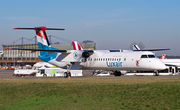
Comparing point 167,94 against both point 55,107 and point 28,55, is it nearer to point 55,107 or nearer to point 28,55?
point 55,107

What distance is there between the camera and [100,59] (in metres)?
39.9

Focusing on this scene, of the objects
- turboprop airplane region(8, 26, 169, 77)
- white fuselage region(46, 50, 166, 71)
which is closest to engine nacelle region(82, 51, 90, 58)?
turboprop airplane region(8, 26, 169, 77)

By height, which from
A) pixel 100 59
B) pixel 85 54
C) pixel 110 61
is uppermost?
pixel 85 54

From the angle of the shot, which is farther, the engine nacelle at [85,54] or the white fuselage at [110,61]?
the engine nacelle at [85,54]

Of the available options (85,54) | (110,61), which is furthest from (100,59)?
→ (85,54)

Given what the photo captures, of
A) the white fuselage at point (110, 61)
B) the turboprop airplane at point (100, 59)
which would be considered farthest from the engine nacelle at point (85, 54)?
the white fuselage at point (110, 61)

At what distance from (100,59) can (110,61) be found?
2.04 m

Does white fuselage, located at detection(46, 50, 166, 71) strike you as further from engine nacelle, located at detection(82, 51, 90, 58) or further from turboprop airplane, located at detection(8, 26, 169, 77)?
engine nacelle, located at detection(82, 51, 90, 58)

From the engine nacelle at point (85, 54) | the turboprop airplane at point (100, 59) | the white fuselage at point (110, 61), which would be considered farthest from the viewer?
the engine nacelle at point (85, 54)

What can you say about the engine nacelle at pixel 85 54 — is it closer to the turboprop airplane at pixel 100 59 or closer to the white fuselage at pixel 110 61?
the turboprop airplane at pixel 100 59

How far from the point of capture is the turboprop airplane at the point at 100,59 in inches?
1409

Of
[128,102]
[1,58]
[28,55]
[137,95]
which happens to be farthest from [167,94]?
[1,58]

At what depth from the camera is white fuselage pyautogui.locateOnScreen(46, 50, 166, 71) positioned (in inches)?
1400

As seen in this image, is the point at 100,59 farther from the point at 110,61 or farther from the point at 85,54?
the point at 85,54
